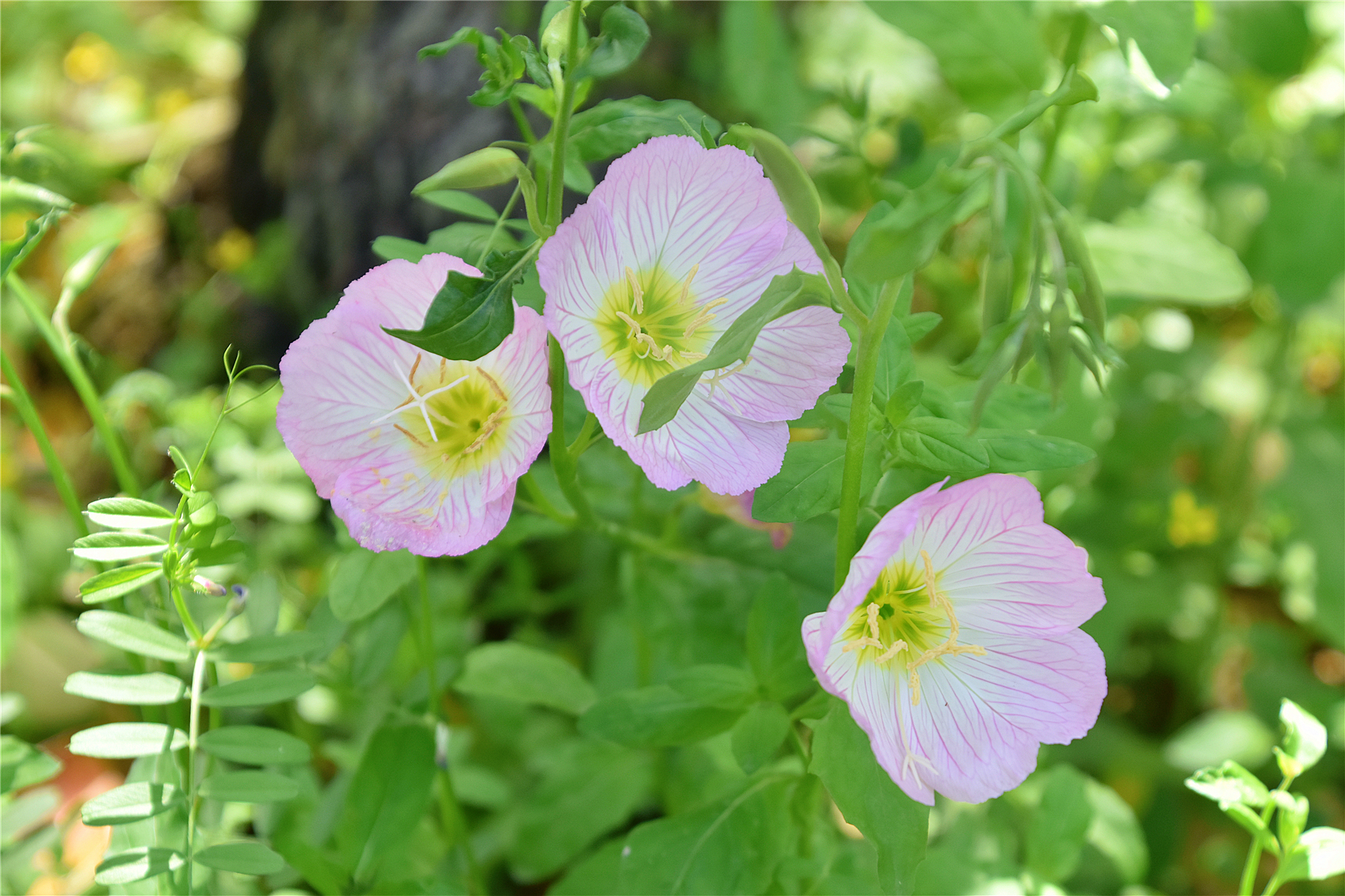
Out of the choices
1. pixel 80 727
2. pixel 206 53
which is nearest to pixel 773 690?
pixel 80 727

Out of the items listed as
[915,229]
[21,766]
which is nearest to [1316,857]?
[915,229]

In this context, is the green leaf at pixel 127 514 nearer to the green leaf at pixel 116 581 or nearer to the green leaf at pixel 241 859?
the green leaf at pixel 116 581

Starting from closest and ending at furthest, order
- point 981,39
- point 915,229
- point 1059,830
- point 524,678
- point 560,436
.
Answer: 1. point 915,229
2. point 560,436
3. point 1059,830
4. point 524,678
5. point 981,39

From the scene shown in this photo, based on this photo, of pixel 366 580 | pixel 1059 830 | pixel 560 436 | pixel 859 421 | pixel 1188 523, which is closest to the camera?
pixel 859 421

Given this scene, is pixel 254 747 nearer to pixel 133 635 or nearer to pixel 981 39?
pixel 133 635

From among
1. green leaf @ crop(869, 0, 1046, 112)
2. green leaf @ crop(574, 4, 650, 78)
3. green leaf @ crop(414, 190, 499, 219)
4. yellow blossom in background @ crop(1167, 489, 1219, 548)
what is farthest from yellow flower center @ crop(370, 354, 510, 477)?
yellow blossom in background @ crop(1167, 489, 1219, 548)

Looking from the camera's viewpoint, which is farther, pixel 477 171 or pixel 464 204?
pixel 464 204

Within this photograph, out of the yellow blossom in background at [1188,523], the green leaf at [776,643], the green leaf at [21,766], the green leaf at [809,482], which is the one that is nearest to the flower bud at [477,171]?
the green leaf at [809,482]
